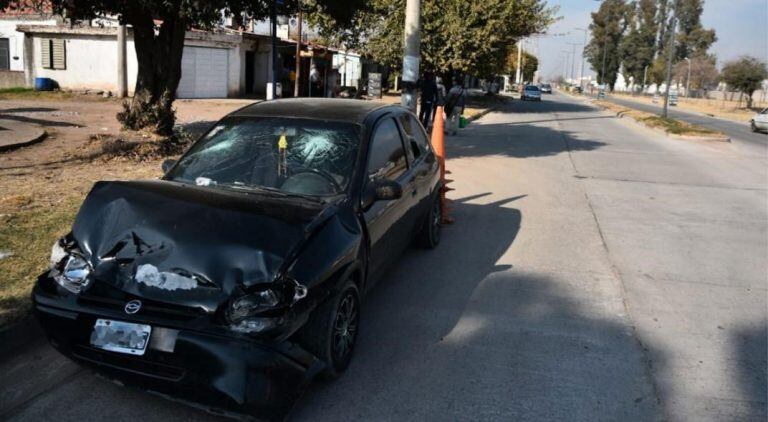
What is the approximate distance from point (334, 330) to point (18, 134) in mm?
10770

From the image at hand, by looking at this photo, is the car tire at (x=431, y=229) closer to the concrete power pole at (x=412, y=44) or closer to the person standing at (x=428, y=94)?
the concrete power pole at (x=412, y=44)

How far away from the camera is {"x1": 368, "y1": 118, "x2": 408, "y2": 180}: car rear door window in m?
4.76

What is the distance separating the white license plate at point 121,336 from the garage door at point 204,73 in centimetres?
2558

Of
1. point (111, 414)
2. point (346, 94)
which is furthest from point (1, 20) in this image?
point (111, 414)

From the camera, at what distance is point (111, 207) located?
364 centimetres

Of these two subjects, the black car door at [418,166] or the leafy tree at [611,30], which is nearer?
the black car door at [418,166]

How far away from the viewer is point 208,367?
295 cm

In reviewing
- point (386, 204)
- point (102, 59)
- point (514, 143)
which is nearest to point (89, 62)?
point (102, 59)

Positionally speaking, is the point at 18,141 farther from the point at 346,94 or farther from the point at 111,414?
the point at 346,94

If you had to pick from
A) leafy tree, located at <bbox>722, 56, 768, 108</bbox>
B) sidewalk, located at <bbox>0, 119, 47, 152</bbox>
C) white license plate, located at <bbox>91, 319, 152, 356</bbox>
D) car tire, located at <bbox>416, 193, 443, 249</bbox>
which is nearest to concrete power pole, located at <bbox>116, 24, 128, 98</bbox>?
sidewalk, located at <bbox>0, 119, 47, 152</bbox>

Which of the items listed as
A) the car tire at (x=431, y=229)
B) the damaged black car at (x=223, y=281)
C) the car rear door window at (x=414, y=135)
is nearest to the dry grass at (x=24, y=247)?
the damaged black car at (x=223, y=281)

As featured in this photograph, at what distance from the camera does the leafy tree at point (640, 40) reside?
108m

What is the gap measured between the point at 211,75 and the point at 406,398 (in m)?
27.3

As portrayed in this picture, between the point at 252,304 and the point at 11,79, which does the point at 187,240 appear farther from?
the point at 11,79
